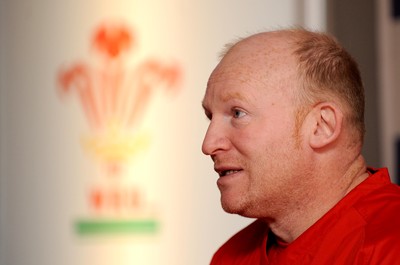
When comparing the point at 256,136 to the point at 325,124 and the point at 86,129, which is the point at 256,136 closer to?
the point at 325,124

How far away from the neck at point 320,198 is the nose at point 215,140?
16cm

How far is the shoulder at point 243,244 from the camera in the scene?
1.35 m

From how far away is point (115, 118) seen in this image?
2.49 m

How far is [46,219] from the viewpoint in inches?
99.2

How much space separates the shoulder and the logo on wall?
3.51 ft

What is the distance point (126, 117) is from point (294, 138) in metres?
1.40

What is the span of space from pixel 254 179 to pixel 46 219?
1.52 meters

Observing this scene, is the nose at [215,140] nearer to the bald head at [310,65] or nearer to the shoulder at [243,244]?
the bald head at [310,65]

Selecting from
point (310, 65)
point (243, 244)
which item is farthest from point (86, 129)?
point (310, 65)

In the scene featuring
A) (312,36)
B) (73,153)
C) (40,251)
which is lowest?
(40,251)

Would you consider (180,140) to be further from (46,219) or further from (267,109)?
(267,109)

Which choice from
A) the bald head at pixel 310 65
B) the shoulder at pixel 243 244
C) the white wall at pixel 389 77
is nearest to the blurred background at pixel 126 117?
the white wall at pixel 389 77

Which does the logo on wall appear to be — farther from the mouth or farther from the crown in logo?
the mouth

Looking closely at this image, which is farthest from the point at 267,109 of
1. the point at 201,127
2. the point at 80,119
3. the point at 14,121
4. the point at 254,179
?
the point at 14,121
